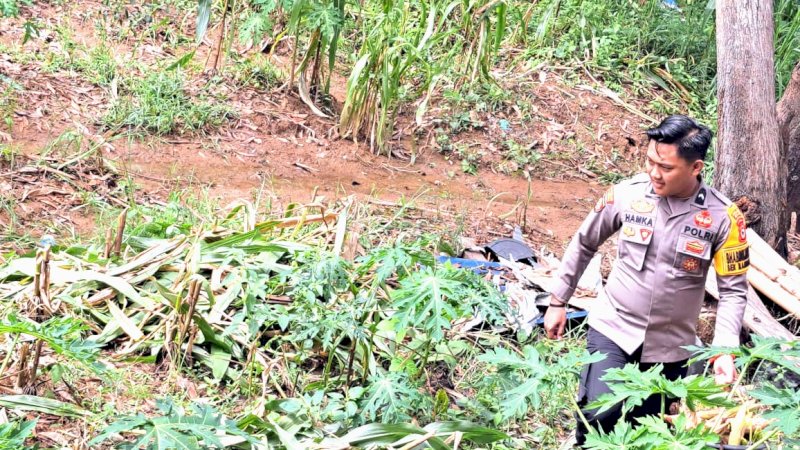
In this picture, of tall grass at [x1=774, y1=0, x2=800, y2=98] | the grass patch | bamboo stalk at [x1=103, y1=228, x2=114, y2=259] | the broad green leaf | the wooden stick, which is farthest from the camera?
tall grass at [x1=774, y1=0, x2=800, y2=98]

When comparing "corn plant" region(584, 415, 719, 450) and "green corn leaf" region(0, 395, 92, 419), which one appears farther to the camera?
"green corn leaf" region(0, 395, 92, 419)

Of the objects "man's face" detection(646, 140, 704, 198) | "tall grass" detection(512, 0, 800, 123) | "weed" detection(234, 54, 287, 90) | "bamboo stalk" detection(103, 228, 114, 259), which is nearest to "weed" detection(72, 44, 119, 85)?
"weed" detection(234, 54, 287, 90)

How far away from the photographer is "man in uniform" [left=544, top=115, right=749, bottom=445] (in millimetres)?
3428

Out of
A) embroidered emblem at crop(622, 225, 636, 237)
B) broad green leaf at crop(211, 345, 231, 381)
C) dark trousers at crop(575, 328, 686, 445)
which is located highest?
embroidered emblem at crop(622, 225, 636, 237)

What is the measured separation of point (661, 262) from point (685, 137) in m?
0.52

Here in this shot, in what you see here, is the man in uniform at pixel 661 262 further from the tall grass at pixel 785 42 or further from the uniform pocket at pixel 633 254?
the tall grass at pixel 785 42

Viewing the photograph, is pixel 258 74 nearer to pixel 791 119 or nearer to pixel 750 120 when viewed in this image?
pixel 750 120

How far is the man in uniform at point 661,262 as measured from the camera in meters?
3.43

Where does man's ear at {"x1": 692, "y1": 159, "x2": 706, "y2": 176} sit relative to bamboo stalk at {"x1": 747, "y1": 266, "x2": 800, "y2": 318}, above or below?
above

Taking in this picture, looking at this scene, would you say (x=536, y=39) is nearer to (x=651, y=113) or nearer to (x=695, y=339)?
(x=651, y=113)

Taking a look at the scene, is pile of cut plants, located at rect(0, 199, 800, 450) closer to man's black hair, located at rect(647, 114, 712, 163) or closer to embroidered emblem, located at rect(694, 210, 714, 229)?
embroidered emblem, located at rect(694, 210, 714, 229)

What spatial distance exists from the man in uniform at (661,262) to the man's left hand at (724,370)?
0.58 feet

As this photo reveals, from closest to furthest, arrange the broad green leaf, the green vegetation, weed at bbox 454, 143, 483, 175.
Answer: the green vegetation → the broad green leaf → weed at bbox 454, 143, 483, 175

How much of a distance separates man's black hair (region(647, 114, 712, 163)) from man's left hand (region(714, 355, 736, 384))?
75 cm
